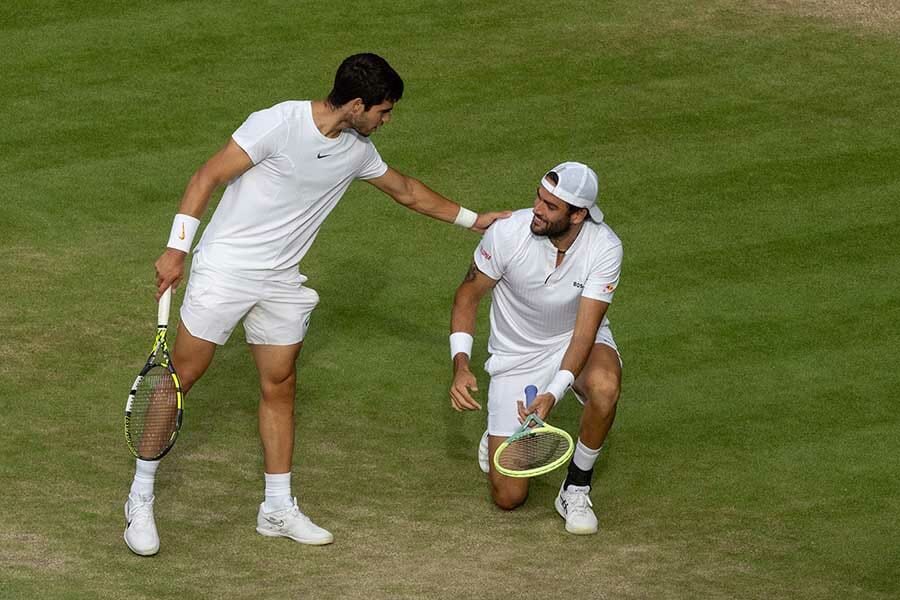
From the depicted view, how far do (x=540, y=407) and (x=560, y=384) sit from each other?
0.25 m

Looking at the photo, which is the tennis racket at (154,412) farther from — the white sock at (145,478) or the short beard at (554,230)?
the short beard at (554,230)

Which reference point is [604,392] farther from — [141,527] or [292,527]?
[141,527]

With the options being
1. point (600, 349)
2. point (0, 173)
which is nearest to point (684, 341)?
point (600, 349)

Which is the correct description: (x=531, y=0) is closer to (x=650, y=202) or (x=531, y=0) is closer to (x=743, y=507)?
(x=650, y=202)

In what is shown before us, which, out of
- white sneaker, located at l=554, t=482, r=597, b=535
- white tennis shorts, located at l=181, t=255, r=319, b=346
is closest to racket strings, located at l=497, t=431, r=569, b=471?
white sneaker, located at l=554, t=482, r=597, b=535

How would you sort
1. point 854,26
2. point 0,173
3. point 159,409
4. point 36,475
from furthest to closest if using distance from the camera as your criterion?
point 854,26
point 0,173
point 36,475
point 159,409

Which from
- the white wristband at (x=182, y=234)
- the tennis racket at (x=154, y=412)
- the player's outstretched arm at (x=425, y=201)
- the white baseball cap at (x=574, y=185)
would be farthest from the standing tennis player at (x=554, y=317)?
the white wristband at (x=182, y=234)

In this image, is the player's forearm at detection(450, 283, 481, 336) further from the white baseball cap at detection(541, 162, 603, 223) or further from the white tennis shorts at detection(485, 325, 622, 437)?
the white baseball cap at detection(541, 162, 603, 223)

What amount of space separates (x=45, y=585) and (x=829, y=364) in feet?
17.5

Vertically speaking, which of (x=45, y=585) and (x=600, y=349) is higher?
(x=600, y=349)

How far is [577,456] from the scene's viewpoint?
28.1 ft

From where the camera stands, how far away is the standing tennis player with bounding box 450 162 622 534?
327 inches

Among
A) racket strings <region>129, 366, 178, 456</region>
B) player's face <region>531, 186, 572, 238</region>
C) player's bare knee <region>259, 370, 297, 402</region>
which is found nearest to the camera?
racket strings <region>129, 366, 178, 456</region>

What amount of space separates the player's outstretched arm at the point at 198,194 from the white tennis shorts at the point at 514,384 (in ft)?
6.82
